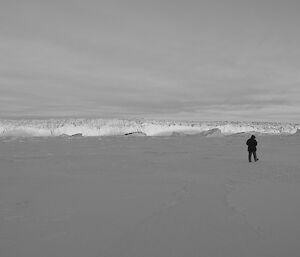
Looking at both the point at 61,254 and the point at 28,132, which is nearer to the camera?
the point at 61,254

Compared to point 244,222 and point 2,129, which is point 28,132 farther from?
point 244,222

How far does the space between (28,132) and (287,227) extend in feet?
244

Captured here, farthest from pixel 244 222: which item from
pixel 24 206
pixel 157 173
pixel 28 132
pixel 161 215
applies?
pixel 28 132

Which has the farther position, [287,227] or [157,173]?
[157,173]

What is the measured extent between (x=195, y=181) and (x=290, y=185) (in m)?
3.04

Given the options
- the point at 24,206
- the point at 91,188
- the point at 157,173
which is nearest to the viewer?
the point at 24,206

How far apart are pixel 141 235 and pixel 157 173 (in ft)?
24.8

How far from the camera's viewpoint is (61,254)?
4828 millimetres

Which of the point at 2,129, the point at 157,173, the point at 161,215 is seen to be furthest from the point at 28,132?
the point at 161,215

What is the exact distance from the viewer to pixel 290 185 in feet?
34.2

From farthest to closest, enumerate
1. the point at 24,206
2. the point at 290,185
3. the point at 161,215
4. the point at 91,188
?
1. the point at 290,185
2. the point at 91,188
3. the point at 24,206
4. the point at 161,215

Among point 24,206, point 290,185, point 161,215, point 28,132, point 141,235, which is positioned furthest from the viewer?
point 28,132

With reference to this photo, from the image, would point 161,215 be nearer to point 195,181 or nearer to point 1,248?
Answer: point 1,248

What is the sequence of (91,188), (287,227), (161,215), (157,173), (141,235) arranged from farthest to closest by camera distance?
(157,173)
(91,188)
(161,215)
(287,227)
(141,235)
